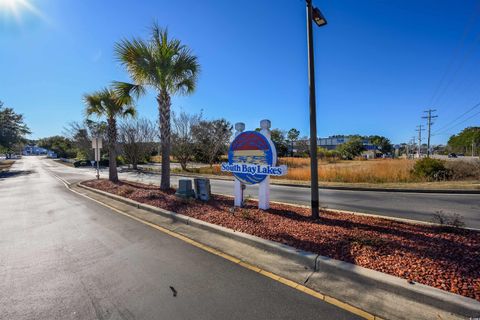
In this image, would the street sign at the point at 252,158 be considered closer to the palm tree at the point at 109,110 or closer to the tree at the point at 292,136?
the palm tree at the point at 109,110

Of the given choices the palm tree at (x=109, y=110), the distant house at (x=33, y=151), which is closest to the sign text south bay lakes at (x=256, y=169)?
the palm tree at (x=109, y=110)

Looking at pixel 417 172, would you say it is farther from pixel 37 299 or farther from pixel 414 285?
pixel 37 299

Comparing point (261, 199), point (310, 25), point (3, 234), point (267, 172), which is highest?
point (310, 25)

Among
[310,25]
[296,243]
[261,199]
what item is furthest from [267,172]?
[310,25]

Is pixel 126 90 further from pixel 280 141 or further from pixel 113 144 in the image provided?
pixel 280 141

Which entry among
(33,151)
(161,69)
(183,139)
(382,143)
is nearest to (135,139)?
(183,139)

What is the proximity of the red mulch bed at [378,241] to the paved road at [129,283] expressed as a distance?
112 cm

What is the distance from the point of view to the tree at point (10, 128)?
1515 inches

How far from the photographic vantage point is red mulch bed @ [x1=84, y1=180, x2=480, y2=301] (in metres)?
3.05

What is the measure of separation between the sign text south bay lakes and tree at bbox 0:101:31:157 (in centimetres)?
4724

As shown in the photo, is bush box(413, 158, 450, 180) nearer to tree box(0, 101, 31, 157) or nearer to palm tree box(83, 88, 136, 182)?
palm tree box(83, 88, 136, 182)

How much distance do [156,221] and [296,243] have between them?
3916 millimetres

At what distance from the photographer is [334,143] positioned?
368 ft

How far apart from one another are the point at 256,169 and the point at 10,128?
53.8 m
